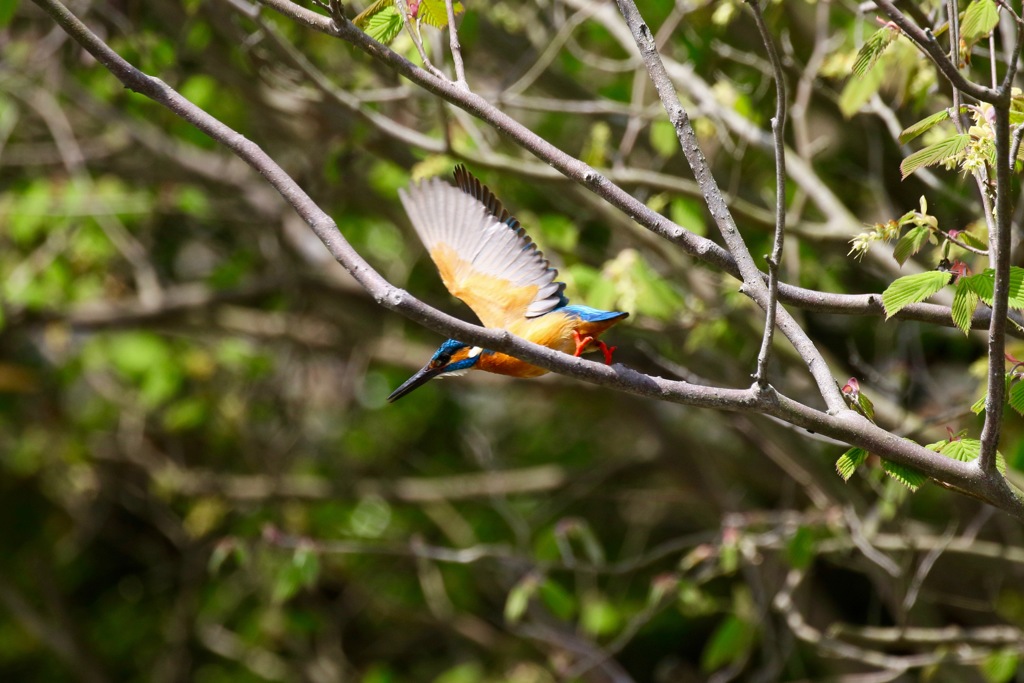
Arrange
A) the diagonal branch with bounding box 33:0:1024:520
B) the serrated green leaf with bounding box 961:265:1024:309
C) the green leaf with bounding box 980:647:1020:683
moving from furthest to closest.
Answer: the green leaf with bounding box 980:647:1020:683
the serrated green leaf with bounding box 961:265:1024:309
the diagonal branch with bounding box 33:0:1024:520

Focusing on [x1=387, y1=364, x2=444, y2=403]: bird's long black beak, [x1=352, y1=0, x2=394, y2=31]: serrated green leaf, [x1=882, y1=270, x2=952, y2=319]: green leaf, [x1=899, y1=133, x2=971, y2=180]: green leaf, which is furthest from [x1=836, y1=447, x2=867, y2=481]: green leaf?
[x1=352, y1=0, x2=394, y2=31]: serrated green leaf

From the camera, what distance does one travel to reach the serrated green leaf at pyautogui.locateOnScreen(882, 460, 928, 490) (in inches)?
68.6

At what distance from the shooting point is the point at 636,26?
188 cm

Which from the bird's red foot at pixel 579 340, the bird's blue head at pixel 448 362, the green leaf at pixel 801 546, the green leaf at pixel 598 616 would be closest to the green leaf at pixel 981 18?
the bird's red foot at pixel 579 340

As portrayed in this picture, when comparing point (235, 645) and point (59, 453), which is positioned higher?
point (59, 453)

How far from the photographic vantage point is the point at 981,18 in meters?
1.84

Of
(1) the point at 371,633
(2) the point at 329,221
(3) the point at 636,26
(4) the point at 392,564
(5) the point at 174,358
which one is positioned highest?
(3) the point at 636,26

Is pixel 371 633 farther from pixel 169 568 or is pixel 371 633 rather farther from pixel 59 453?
pixel 59 453

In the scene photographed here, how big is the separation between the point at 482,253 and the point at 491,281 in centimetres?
7

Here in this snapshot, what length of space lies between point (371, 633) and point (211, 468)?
1.66 m

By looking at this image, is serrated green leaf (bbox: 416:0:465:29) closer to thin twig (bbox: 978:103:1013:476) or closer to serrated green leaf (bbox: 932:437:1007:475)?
thin twig (bbox: 978:103:1013:476)

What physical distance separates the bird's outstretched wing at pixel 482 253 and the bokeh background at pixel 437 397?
1019 mm

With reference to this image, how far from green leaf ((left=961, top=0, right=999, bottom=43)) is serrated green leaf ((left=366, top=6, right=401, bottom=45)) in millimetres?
1071

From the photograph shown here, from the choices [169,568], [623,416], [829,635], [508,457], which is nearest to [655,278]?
[829,635]
